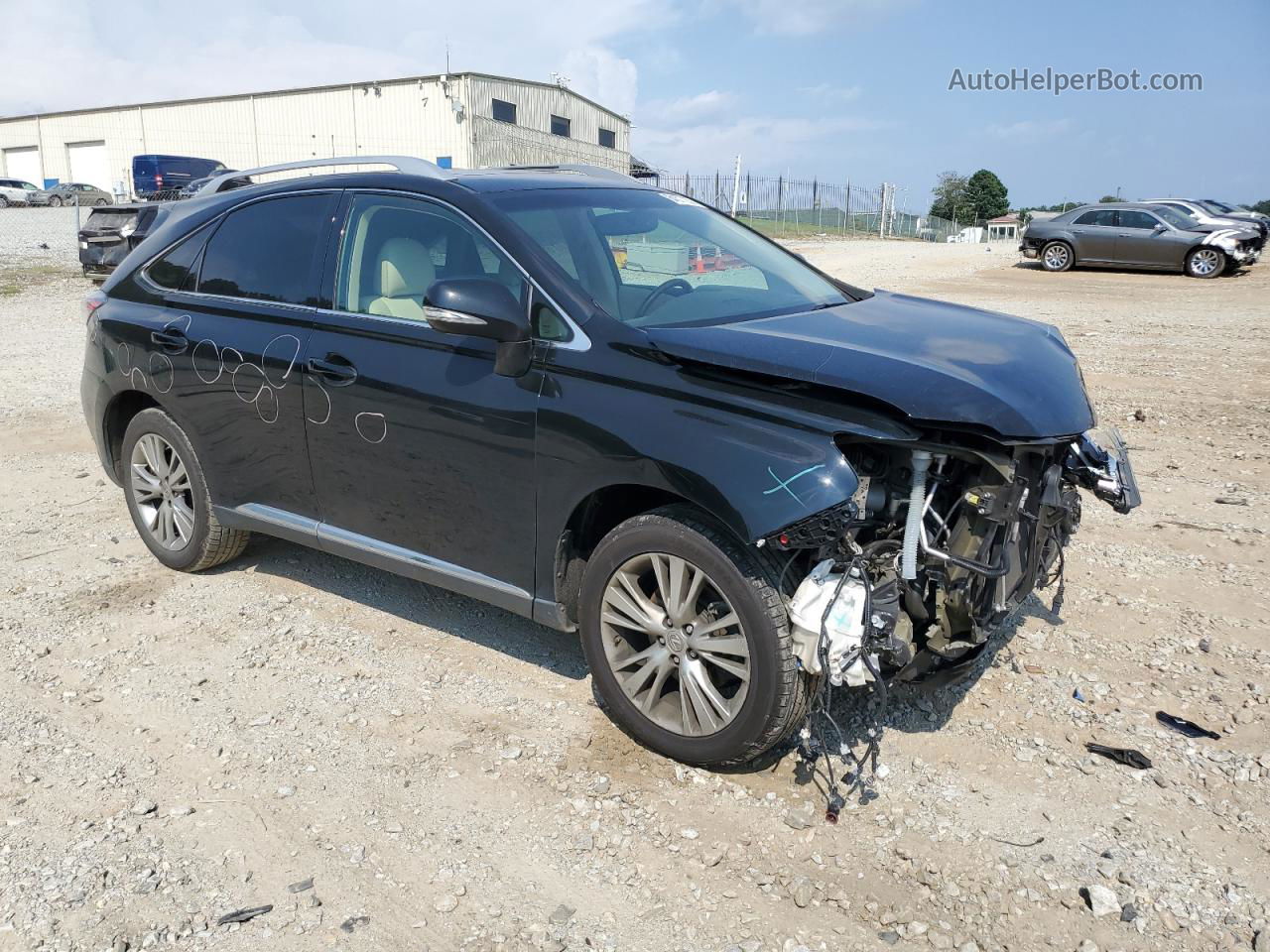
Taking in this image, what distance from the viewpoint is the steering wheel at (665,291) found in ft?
12.5

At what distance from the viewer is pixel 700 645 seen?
3383 mm

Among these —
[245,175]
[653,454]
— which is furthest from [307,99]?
[653,454]

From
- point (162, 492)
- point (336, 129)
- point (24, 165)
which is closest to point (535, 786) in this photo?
point (162, 492)

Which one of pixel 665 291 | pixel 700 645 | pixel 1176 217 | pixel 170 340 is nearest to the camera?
pixel 700 645

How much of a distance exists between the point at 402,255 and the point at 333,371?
55 cm

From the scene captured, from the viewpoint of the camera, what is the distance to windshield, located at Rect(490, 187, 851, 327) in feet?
12.7

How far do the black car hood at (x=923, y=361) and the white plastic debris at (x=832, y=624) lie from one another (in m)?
0.57

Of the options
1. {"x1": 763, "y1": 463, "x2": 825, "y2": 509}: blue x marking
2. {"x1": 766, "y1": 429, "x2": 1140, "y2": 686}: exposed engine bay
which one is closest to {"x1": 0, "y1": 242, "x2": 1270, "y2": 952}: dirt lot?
{"x1": 766, "y1": 429, "x2": 1140, "y2": 686}: exposed engine bay

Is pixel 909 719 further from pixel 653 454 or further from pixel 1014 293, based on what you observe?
pixel 1014 293

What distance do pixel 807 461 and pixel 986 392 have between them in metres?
0.57

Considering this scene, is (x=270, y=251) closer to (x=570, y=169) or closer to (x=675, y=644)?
(x=570, y=169)

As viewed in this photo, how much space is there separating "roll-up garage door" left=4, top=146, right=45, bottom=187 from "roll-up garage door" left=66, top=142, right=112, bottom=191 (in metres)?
3.04

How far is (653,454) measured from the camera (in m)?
3.32

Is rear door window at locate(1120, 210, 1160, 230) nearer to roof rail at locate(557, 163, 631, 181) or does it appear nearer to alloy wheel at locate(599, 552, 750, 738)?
roof rail at locate(557, 163, 631, 181)
